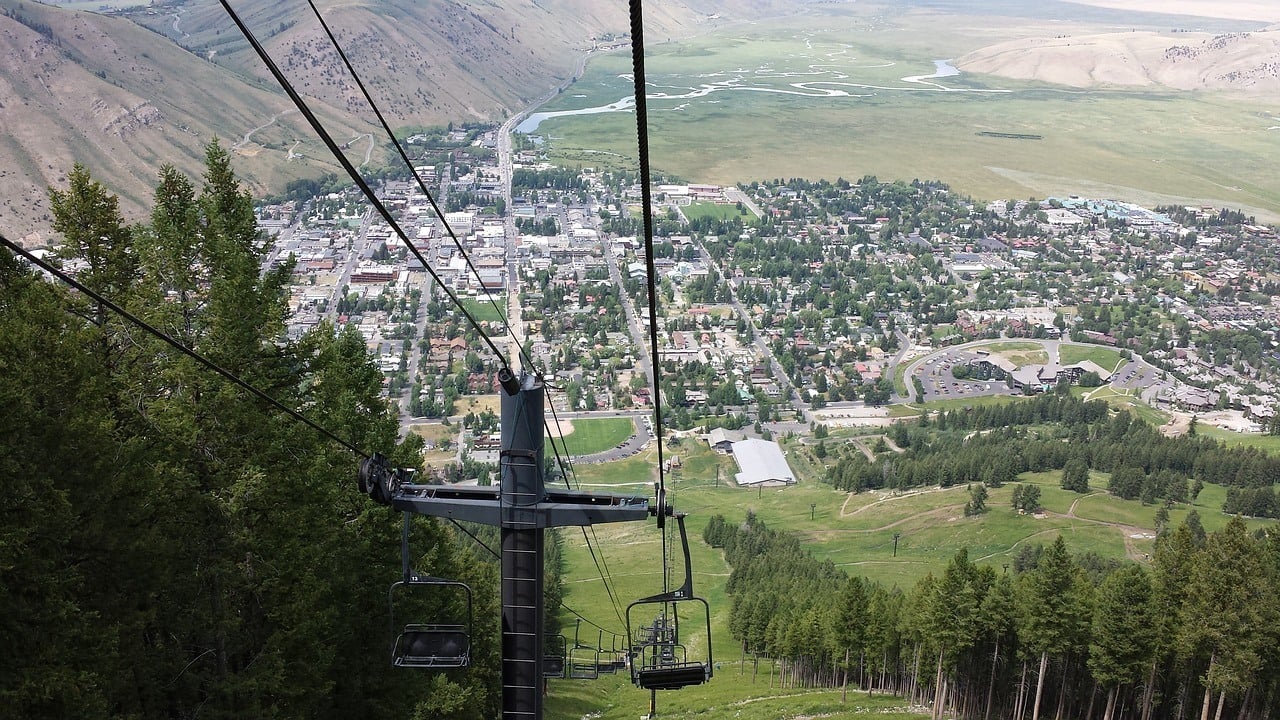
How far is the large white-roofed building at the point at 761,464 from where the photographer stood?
76938mm

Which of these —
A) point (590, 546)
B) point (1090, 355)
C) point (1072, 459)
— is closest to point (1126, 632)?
point (590, 546)

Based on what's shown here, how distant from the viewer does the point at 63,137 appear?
14388cm

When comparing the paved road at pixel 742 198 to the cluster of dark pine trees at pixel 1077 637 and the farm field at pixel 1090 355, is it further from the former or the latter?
Answer: the cluster of dark pine trees at pixel 1077 637

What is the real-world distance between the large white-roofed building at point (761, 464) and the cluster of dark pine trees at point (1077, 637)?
37886mm

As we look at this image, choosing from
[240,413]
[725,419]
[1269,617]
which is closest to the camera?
[240,413]

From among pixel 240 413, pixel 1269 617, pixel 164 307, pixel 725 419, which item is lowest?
pixel 725 419

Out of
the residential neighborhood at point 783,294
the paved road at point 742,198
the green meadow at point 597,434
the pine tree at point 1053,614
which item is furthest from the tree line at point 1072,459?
the paved road at point 742,198

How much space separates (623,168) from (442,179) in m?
35.4

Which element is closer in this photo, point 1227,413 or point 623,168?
point 1227,413

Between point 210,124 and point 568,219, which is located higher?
point 210,124

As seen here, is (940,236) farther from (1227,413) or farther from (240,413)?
(240,413)

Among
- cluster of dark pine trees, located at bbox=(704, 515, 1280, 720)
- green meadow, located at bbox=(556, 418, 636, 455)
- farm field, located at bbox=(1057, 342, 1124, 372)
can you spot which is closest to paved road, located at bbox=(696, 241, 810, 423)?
green meadow, located at bbox=(556, 418, 636, 455)

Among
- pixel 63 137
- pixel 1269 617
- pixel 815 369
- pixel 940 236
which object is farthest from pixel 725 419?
pixel 63 137

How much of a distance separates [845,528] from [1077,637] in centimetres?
3843
